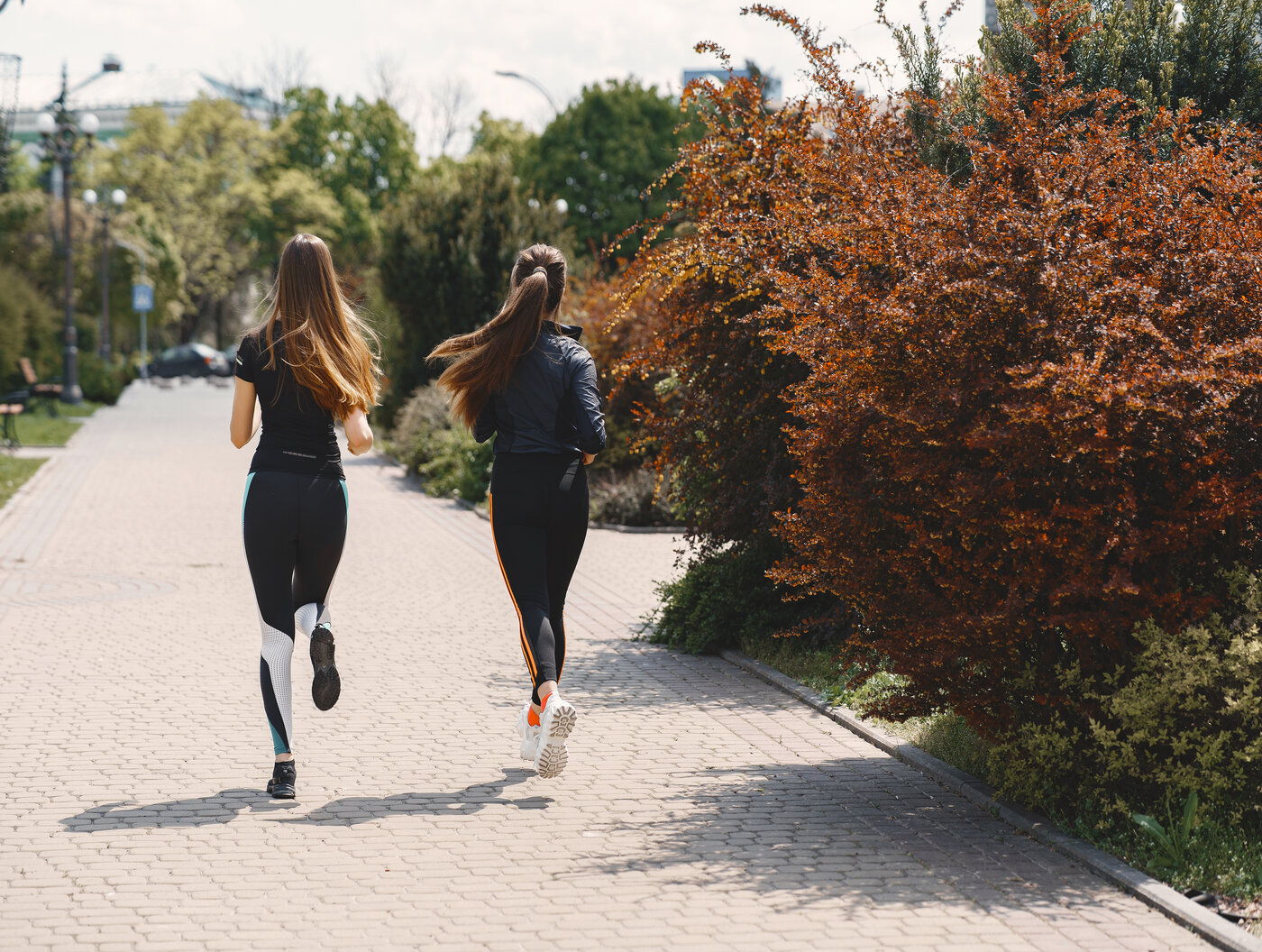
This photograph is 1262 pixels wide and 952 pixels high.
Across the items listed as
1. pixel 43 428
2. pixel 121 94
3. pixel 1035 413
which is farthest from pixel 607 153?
pixel 121 94

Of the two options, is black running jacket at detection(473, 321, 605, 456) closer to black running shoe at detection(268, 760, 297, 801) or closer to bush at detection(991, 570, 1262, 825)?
black running shoe at detection(268, 760, 297, 801)

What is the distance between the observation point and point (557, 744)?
501cm

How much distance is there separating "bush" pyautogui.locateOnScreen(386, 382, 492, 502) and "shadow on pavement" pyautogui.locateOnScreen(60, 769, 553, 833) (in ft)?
33.2

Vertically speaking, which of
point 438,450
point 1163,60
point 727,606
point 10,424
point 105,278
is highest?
point 105,278

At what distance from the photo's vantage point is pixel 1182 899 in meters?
3.97

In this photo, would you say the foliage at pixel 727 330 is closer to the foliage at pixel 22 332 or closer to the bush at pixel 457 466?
the bush at pixel 457 466

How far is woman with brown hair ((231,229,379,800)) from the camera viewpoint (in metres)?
5.03

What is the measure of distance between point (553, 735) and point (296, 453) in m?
1.44

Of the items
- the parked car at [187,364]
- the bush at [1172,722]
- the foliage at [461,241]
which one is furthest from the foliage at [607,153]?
the bush at [1172,722]

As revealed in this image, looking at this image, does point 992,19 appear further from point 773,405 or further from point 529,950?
point 529,950

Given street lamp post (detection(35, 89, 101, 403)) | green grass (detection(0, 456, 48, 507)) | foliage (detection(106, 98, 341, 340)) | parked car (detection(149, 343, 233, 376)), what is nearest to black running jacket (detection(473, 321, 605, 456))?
green grass (detection(0, 456, 48, 507))

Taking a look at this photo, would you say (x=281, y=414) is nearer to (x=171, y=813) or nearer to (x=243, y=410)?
(x=243, y=410)

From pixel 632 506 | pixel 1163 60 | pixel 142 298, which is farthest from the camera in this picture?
pixel 142 298

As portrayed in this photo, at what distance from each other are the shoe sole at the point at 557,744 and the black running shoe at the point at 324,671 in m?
0.82
